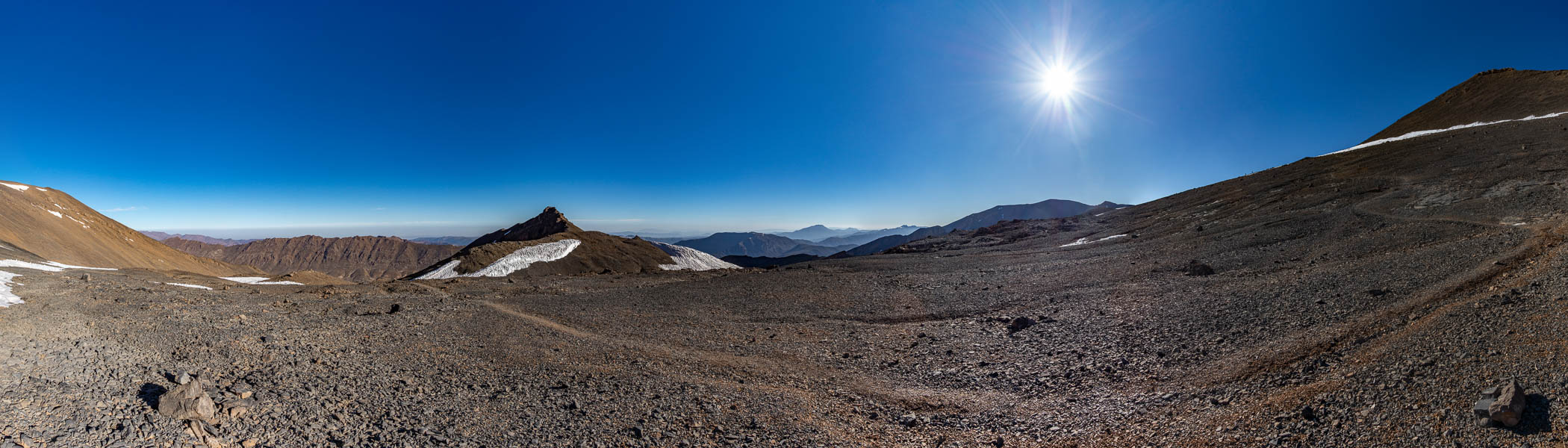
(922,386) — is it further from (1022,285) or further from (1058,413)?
(1022,285)

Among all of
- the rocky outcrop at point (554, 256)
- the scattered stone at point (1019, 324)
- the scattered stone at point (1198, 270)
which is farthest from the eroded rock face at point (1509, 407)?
the rocky outcrop at point (554, 256)

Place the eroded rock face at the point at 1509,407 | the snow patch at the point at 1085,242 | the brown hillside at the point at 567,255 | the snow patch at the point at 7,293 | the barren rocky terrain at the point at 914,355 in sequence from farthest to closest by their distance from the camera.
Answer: the brown hillside at the point at 567,255 → the snow patch at the point at 1085,242 → the snow patch at the point at 7,293 → the barren rocky terrain at the point at 914,355 → the eroded rock face at the point at 1509,407

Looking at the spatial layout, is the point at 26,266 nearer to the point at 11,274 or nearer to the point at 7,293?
the point at 11,274

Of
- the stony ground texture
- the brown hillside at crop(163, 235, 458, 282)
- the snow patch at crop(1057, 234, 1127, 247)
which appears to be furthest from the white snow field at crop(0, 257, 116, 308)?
the brown hillside at crop(163, 235, 458, 282)

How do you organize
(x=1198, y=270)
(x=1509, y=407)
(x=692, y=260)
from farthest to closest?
(x=692, y=260)
(x=1198, y=270)
(x=1509, y=407)

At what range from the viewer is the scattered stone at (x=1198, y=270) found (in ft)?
43.5

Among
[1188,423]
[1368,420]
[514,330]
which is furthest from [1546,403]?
[514,330]

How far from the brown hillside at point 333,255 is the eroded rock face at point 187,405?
597ft

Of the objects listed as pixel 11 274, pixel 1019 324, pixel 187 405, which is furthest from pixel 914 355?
pixel 11 274

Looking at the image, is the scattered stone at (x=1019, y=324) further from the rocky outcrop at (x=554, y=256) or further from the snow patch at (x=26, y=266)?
the snow patch at (x=26, y=266)

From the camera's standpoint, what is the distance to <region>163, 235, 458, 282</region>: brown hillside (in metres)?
164

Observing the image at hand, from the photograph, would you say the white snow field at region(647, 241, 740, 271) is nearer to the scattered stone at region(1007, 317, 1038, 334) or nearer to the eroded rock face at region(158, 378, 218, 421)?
the scattered stone at region(1007, 317, 1038, 334)

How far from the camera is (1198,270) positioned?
13477mm

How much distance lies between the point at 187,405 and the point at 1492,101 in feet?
195
